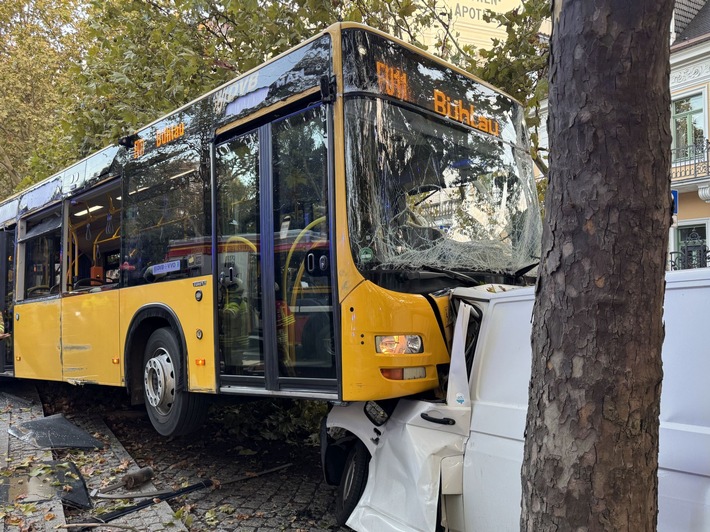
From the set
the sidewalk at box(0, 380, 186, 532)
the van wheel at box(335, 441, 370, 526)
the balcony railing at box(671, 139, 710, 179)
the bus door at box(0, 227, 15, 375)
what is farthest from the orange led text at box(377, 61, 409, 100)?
the balcony railing at box(671, 139, 710, 179)

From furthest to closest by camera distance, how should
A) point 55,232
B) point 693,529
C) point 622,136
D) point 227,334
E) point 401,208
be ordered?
point 55,232 < point 227,334 < point 401,208 < point 693,529 < point 622,136

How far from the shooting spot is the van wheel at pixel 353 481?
406 centimetres

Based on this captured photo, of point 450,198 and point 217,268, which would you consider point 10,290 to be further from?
point 450,198

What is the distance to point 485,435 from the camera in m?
3.24

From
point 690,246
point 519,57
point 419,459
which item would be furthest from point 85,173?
point 690,246

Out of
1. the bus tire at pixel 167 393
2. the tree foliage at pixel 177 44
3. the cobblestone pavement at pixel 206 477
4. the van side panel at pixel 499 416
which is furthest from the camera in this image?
the tree foliage at pixel 177 44

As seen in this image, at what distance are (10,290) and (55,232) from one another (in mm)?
2074

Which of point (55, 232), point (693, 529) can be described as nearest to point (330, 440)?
point (693, 529)

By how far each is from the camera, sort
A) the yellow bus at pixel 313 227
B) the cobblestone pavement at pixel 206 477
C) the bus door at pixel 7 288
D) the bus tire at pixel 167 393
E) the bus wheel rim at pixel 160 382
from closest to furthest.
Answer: the yellow bus at pixel 313 227 < the cobblestone pavement at pixel 206 477 < the bus tire at pixel 167 393 < the bus wheel rim at pixel 160 382 < the bus door at pixel 7 288

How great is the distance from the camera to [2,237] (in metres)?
8.94

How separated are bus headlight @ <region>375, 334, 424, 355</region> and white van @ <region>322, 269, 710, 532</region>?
12.3 inches

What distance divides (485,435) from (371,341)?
86cm

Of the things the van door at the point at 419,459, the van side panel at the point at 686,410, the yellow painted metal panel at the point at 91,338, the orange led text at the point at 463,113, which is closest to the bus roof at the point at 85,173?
the orange led text at the point at 463,113

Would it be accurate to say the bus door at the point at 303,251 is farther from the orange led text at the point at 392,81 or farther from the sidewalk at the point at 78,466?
the sidewalk at the point at 78,466
